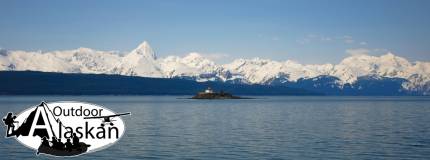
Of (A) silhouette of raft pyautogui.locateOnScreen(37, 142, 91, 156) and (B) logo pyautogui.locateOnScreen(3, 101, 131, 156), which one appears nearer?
(B) logo pyautogui.locateOnScreen(3, 101, 131, 156)

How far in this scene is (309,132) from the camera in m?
85.9

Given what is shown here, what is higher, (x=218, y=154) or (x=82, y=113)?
(x=82, y=113)

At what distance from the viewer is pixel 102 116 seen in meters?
38.1

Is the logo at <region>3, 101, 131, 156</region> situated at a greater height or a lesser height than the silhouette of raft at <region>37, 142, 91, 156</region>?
greater

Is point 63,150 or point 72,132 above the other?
point 72,132

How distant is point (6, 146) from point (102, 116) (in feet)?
97.4

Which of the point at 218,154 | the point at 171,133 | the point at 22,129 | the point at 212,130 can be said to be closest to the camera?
the point at 22,129

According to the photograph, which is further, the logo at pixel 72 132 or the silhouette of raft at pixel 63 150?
the silhouette of raft at pixel 63 150

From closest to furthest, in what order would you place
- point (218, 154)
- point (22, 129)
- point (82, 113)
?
1. point (82, 113)
2. point (22, 129)
3. point (218, 154)

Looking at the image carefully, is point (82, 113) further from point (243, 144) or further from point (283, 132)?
point (283, 132)

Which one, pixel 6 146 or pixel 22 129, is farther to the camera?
pixel 6 146

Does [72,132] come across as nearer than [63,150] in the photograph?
Yes

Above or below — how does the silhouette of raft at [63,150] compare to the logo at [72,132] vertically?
below

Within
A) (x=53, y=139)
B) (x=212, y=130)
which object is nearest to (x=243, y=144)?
(x=212, y=130)
